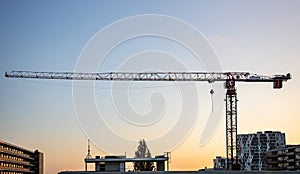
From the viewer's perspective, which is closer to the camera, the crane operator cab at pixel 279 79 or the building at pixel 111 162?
the building at pixel 111 162

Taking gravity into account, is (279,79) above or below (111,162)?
above

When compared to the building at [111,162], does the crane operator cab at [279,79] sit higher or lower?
higher

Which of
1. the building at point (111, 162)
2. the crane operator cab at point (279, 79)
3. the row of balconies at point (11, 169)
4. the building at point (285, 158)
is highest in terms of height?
the crane operator cab at point (279, 79)

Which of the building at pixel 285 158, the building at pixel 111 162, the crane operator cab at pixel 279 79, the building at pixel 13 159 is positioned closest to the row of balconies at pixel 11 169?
the building at pixel 13 159

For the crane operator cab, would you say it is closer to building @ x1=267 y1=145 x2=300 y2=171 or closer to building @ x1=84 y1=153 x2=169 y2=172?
building @ x1=267 y1=145 x2=300 y2=171

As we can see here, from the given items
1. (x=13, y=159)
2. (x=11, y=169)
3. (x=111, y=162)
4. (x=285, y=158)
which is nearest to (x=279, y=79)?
(x=285, y=158)

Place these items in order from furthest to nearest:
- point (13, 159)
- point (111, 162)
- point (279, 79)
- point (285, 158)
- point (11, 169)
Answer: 1. point (285, 158)
2. point (13, 159)
3. point (11, 169)
4. point (279, 79)
5. point (111, 162)

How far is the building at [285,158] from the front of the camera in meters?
173

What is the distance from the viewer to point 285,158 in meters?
180

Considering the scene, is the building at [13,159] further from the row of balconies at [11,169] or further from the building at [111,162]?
the building at [111,162]

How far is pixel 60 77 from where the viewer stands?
441ft

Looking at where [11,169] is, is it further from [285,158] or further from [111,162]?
[111,162]

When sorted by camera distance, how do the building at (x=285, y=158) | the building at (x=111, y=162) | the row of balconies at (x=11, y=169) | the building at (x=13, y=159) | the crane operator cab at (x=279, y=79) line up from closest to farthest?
the building at (x=111, y=162) < the crane operator cab at (x=279, y=79) < the row of balconies at (x=11, y=169) < the building at (x=13, y=159) < the building at (x=285, y=158)

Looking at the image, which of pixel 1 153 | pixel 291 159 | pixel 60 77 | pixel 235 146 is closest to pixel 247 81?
pixel 235 146
